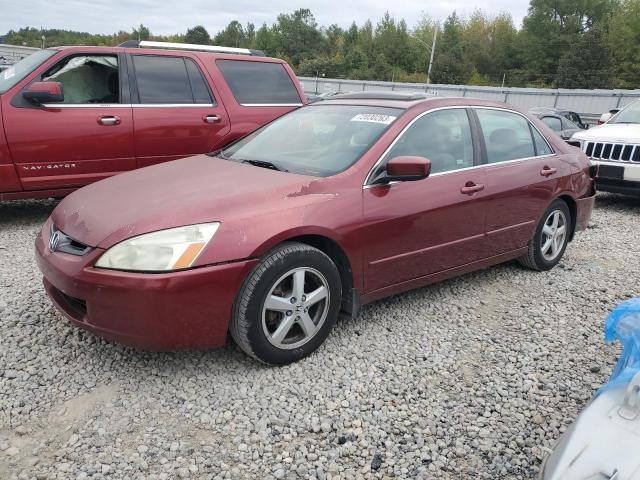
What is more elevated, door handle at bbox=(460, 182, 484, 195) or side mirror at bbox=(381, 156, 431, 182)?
side mirror at bbox=(381, 156, 431, 182)

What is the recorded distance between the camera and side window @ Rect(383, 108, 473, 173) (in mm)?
3633

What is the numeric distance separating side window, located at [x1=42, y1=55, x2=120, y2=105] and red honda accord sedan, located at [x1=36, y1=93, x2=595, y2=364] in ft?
A: 7.14

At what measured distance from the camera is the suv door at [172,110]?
5668 mm

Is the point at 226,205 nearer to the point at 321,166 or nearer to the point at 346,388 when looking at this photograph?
the point at 321,166

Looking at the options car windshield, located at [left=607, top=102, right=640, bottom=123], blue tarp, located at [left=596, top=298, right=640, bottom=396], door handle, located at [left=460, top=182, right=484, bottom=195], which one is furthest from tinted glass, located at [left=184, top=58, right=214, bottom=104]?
car windshield, located at [left=607, top=102, right=640, bottom=123]

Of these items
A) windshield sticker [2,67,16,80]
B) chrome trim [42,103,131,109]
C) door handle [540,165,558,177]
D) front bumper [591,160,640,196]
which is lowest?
front bumper [591,160,640,196]

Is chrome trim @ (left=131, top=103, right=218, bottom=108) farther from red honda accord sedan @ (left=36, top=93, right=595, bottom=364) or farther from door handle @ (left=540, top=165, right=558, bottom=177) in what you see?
door handle @ (left=540, top=165, right=558, bottom=177)

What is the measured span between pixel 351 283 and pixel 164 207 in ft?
3.85

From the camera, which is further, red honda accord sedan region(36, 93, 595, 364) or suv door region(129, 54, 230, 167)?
suv door region(129, 54, 230, 167)

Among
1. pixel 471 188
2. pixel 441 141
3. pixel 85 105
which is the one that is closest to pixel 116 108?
pixel 85 105

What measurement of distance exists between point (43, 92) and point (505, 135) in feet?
13.4

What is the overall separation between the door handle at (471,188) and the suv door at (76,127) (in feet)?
11.3

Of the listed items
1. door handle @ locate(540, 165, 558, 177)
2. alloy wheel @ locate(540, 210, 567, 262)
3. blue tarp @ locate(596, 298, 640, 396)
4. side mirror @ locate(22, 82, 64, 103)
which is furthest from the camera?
side mirror @ locate(22, 82, 64, 103)

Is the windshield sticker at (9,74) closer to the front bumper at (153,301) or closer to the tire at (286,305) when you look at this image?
the front bumper at (153,301)
